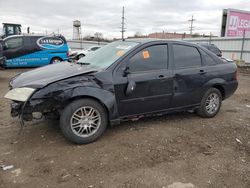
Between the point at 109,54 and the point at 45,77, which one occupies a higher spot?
the point at 109,54

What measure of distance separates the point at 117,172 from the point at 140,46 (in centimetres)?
216

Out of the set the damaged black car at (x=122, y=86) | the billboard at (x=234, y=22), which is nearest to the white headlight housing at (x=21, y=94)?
the damaged black car at (x=122, y=86)

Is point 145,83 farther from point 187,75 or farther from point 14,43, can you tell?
point 14,43

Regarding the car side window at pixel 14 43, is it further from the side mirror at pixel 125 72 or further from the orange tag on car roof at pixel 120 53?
the side mirror at pixel 125 72

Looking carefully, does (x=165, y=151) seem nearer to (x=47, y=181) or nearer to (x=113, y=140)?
(x=113, y=140)

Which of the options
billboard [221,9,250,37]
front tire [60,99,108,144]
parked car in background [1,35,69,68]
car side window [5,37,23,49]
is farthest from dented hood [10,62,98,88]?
billboard [221,9,250,37]

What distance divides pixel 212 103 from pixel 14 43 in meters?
11.4

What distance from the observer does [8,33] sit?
840 inches

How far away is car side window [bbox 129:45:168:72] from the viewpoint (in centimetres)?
396

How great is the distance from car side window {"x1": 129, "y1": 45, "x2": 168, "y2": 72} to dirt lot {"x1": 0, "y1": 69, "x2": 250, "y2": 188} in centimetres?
112

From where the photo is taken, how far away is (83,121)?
3.59 meters

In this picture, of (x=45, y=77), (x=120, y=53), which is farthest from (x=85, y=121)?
(x=120, y=53)

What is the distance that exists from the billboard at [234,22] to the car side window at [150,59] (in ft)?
70.6

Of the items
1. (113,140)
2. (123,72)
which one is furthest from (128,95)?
(113,140)
